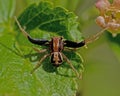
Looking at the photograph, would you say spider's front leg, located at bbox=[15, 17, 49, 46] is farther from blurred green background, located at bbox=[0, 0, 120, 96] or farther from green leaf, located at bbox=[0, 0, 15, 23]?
blurred green background, located at bbox=[0, 0, 120, 96]

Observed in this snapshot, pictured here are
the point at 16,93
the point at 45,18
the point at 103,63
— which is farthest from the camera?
the point at 103,63

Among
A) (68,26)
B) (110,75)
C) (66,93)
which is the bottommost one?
(110,75)

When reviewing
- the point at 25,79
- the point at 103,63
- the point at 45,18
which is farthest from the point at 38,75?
the point at 103,63

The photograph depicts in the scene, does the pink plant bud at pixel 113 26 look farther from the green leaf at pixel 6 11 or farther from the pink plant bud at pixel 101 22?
the green leaf at pixel 6 11

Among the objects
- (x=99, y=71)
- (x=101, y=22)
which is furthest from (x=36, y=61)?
(x=99, y=71)

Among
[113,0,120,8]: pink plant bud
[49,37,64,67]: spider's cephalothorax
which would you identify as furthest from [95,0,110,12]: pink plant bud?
[49,37,64,67]: spider's cephalothorax

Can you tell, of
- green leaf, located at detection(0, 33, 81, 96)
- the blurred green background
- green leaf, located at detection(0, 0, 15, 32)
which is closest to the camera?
green leaf, located at detection(0, 33, 81, 96)

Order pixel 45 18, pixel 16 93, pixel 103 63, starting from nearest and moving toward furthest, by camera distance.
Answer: pixel 16 93 → pixel 45 18 → pixel 103 63

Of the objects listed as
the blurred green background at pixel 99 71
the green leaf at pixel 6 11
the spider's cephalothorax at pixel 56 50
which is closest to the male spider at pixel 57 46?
the spider's cephalothorax at pixel 56 50

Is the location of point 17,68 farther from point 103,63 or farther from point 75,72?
point 103,63
